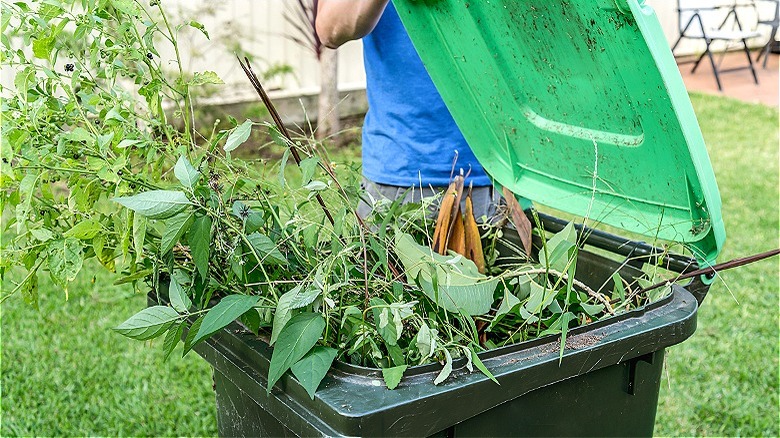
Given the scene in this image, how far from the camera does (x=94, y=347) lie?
3578mm

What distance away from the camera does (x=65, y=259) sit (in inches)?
53.9

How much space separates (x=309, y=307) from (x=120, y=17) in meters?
0.59

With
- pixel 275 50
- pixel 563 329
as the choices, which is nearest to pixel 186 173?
pixel 563 329

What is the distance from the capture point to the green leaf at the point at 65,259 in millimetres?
1367

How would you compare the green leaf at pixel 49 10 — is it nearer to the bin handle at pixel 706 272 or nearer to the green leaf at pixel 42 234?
the green leaf at pixel 42 234

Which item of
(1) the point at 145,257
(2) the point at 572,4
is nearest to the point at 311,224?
(1) the point at 145,257

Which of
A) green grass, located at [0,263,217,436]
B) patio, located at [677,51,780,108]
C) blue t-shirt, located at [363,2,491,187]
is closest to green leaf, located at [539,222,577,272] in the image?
blue t-shirt, located at [363,2,491,187]

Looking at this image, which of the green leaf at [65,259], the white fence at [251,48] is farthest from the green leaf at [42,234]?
the white fence at [251,48]

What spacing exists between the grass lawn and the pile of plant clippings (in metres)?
1.68

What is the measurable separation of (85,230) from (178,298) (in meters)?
0.20

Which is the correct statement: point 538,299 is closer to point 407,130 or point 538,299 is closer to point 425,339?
point 425,339

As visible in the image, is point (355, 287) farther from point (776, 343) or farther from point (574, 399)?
point (776, 343)

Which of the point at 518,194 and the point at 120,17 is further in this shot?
the point at 518,194

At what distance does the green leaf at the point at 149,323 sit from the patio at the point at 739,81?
8.92m
